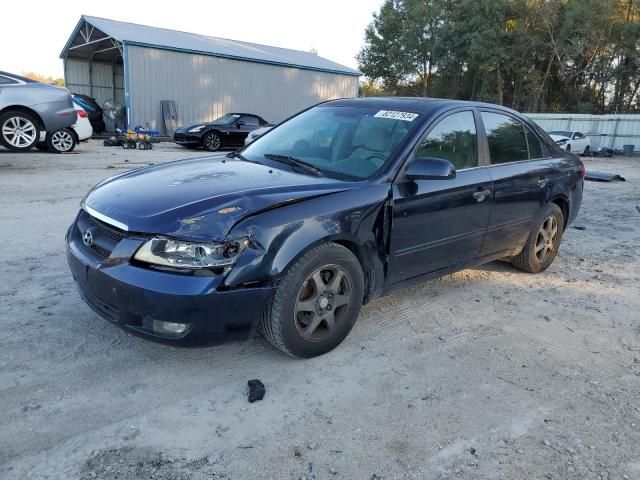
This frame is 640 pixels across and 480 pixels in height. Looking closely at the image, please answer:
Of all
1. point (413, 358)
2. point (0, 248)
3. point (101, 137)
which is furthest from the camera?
point (101, 137)

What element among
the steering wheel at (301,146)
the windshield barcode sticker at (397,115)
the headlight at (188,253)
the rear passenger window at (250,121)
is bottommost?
the headlight at (188,253)

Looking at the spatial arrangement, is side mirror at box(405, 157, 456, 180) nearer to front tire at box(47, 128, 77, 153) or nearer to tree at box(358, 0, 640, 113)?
front tire at box(47, 128, 77, 153)

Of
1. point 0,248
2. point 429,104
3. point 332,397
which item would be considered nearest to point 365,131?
point 429,104

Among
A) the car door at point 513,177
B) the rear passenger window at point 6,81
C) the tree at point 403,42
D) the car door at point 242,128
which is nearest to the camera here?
the car door at point 513,177

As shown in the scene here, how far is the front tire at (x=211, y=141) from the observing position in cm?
1650

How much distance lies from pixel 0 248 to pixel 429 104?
13.3ft

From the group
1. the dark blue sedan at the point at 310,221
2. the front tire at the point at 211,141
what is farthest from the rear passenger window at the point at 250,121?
the dark blue sedan at the point at 310,221

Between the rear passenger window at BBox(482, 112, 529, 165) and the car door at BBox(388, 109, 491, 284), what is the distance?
209 mm

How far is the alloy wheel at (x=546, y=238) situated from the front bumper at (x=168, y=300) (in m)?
3.17

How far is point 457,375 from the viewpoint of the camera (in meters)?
3.10

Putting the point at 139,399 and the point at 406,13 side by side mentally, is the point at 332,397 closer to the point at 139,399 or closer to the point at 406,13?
the point at 139,399

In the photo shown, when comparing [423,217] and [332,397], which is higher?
[423,217]

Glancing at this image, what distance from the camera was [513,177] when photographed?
4.32 meters

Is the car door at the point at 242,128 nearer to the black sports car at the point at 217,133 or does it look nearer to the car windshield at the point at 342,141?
the black sports car at the point at 217,133
